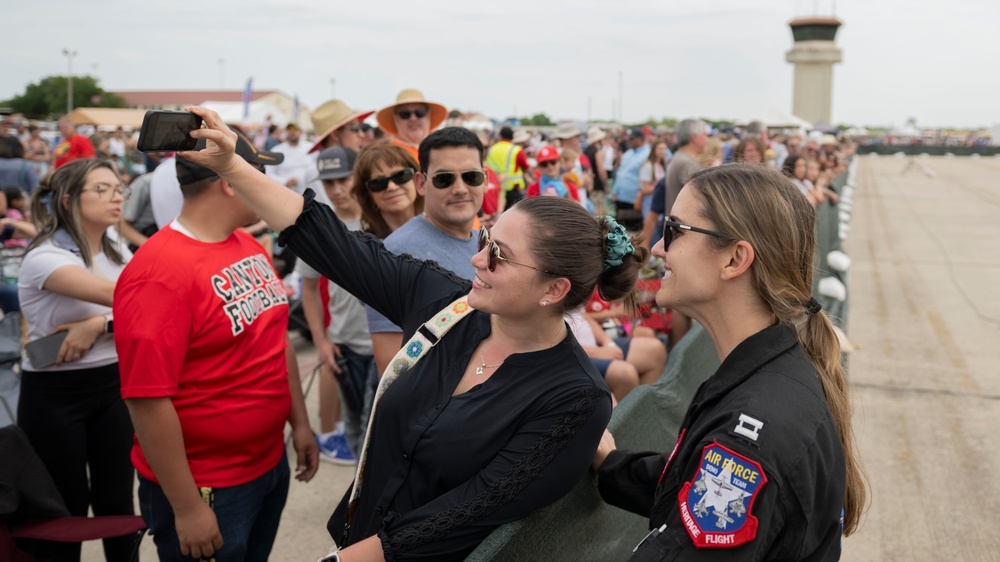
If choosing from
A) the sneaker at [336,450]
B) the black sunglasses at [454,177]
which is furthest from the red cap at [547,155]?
the black sunglasses at [454,177]

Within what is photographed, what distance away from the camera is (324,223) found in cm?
216

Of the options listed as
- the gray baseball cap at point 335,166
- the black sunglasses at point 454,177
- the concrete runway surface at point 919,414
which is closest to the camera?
the black sunglasses at point 454,177

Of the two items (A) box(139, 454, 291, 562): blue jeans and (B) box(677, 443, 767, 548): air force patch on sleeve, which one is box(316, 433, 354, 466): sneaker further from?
(B) box(677, 443, 767, 548): air force patch on sleeve

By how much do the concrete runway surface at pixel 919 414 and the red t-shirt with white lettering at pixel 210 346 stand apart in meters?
1.49

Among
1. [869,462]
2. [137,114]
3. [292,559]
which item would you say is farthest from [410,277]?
[137,114]

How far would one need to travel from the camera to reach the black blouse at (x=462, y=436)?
1.92 meters

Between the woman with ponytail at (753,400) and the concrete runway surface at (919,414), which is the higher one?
the woman with ponytail at (753,400)

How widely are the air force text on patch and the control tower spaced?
241 feet

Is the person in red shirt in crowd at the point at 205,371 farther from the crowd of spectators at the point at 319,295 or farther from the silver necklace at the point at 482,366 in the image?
the silver necklace at the point at 482,366

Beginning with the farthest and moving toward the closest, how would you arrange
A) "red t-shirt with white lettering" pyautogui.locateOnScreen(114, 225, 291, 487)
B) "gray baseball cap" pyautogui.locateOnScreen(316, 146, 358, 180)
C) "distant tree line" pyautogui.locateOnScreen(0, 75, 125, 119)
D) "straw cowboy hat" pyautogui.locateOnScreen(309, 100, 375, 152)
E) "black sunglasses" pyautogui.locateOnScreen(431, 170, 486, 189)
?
1. "distant tree line" pyautogui.locateOnScreen(0, 75, 125, 119)
2. "straw cowboy hat" pyautogui.locateOnScreen(309, 100, 375, 152)
3. "gray baseball cap" pyautogui.locateOnScreen(316, 146, 358, 180)
4. "black sunglasses" pyautogui.locateOnScreen(431, 170, 486, 189)
5. "red t-shirt with white lettering" pyautogui.locateOnScreen(114, 225, 291, 487)

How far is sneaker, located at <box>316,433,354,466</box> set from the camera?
5.12 m

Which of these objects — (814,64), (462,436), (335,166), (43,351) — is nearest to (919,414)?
(335,166)

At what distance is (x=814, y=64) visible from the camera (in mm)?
73125

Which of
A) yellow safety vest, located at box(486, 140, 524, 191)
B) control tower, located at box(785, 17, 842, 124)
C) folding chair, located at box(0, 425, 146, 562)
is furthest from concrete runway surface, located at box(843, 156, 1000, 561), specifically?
control tower, located at box(785, 17, 842, 124)
